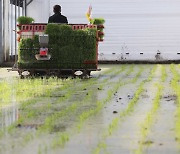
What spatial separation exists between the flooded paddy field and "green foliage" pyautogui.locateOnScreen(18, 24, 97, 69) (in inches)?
103

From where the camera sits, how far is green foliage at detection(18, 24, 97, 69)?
11977mm

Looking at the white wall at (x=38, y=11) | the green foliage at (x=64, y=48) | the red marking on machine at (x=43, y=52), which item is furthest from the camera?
the white wall at (x=38, y=11)

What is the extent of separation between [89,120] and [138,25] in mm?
17721

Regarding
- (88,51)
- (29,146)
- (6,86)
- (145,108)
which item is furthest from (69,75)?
(29,146)

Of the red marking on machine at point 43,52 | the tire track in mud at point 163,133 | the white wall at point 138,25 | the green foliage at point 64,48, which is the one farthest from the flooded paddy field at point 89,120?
the white wall at point 138,25

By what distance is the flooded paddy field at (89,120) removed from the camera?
4.34m

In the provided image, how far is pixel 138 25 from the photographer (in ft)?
75.9

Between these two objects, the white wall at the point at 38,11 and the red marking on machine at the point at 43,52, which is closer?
the red marking on machine at the point at 43,52

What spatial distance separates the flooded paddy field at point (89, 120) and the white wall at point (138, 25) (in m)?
13.5

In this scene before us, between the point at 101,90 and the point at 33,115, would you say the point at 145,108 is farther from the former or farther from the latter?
the point at 101,90

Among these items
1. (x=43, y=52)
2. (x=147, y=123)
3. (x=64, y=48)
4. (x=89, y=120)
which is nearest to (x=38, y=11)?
(x=64, y=48)

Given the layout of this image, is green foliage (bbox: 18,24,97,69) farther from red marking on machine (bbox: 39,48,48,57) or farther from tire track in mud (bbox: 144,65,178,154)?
tire track in mud (bbox: 144,65,178,154)

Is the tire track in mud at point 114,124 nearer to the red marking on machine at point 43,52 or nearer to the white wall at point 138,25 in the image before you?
the red marking on machine at point 43,52

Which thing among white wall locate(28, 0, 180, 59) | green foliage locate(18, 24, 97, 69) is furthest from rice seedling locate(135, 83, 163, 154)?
white wall locate(28, 0, 180, 59)
